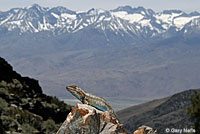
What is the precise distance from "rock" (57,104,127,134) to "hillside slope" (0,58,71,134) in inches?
391

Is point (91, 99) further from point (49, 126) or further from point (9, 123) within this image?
point (49, 126)

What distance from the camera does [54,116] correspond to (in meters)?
23.5

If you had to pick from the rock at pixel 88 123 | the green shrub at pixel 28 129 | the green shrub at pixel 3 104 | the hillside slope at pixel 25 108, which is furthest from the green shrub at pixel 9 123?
the rock at pixel 88 123

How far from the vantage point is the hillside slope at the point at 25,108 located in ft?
62.9

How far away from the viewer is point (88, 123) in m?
7.69

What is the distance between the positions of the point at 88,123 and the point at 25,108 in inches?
638

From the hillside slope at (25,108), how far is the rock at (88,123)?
32.6ft

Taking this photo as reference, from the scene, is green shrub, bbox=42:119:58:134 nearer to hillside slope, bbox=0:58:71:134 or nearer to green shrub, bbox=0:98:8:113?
hillside slope, bbox=0:58:71:134

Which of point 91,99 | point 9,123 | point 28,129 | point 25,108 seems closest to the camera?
point 91,99

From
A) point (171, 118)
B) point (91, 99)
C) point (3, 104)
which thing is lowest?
point (171, 118)

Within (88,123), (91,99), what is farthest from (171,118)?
(88,123)

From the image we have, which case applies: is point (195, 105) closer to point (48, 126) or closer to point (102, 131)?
point (48, 126)

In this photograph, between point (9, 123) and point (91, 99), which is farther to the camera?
point (9, 123)

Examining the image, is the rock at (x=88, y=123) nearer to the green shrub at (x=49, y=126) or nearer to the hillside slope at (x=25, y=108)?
the hillside slope at (x=25, y=108)
